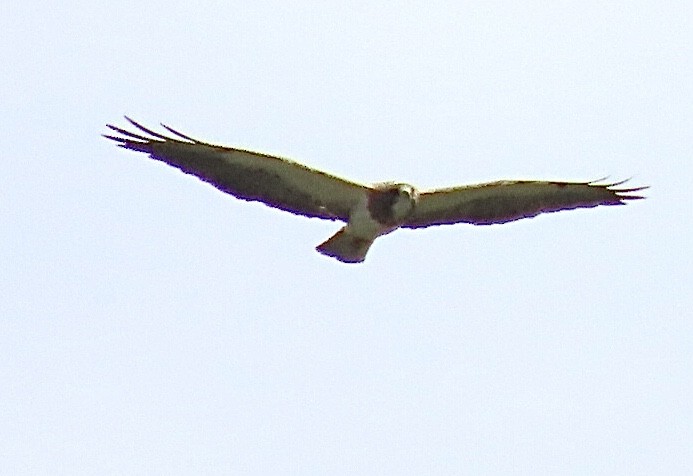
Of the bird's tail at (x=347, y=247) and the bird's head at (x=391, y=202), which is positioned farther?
the bird's tail at (x=347, y=247)

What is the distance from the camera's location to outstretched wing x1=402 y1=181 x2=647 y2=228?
20250 mm

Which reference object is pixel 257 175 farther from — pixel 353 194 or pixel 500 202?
pixel 500 202

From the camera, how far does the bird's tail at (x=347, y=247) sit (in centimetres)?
2016

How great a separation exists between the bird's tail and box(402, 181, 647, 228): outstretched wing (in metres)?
0.51

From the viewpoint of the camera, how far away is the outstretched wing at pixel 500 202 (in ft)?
66.4

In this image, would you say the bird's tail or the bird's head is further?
the bird's tail

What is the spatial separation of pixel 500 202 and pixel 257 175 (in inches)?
89.3

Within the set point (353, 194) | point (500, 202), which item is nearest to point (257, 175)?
point (353, 194)

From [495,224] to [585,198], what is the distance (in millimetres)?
878

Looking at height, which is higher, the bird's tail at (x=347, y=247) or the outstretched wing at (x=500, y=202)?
the outstretched wing at (x=500, y=202)

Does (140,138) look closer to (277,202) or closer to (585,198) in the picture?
(277,202)

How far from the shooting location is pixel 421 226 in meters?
20.6

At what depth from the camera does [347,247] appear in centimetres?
2017

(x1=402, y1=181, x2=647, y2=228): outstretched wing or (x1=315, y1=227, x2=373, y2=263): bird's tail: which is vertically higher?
(x1=402, y1=181, x2=647, y2=228): outstretched wing
